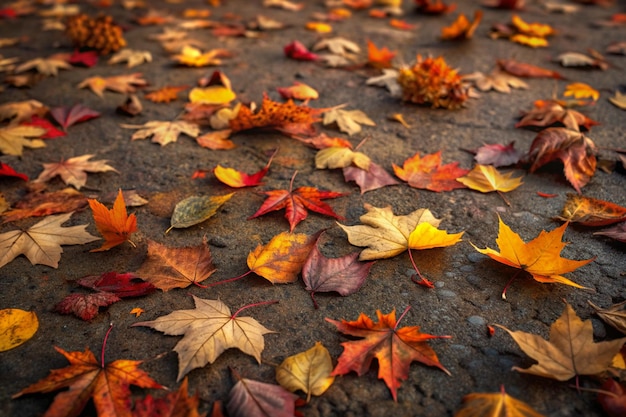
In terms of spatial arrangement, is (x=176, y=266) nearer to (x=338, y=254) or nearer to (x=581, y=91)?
(x=338, y=254)

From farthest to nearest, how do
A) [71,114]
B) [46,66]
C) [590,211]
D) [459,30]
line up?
[459,30] < [46,66] < [71,114] < [590,211]

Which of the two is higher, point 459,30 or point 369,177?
point 459,30

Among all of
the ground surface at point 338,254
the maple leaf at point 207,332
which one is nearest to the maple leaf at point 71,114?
the ground surface at point 338,254

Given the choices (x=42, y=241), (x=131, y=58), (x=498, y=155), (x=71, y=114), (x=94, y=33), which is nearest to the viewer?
(x=42, y=241)

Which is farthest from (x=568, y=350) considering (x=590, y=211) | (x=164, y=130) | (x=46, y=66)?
(x=46, y=66)

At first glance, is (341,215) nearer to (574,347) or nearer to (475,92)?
(574,347)

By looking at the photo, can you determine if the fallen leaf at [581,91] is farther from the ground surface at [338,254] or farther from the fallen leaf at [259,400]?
the fallen leaf at [259,400]

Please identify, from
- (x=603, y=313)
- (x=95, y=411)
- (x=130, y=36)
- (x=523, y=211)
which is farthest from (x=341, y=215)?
(x=130, y=36)
